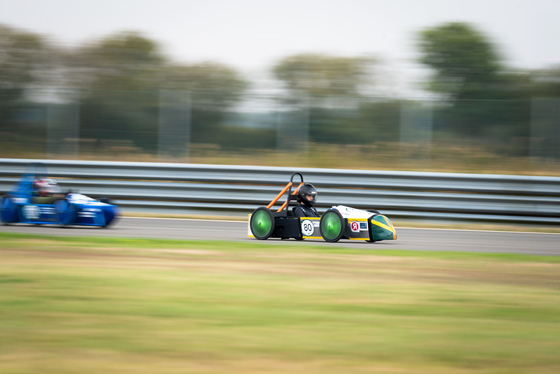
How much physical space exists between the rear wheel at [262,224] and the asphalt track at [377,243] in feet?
0.46

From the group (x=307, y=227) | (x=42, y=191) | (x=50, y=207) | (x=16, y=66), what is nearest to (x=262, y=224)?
(x=307, y=227)

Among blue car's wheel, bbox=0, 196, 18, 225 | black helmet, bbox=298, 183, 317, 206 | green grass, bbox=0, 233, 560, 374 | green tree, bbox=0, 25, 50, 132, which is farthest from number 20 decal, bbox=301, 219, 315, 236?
green tree, bbox=0, 25, 50, 132

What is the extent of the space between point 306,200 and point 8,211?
16.9ft

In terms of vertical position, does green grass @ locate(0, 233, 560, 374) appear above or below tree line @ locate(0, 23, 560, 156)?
below

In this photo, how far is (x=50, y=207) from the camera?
10828 millimetres

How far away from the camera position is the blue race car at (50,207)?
10.7 m

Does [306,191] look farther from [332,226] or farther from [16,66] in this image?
[16,66]

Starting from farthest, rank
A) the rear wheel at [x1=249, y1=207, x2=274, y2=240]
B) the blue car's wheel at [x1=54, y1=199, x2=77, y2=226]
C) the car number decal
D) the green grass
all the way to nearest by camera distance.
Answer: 1. the car number decal
2. the blue car's wheel at [x1=54, y1=199, x2=77, y2=226]
3. the rear wheel at [x1=249, y1=207, x2=274, y2=240]
4. the green grass

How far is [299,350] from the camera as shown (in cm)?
396

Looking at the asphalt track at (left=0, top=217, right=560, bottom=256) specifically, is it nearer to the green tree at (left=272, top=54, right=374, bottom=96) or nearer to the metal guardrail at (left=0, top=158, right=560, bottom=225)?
the metal guardrail at (left=0, top=158, right=560, bottom=225)

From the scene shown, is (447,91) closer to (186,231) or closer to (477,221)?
(477,221)

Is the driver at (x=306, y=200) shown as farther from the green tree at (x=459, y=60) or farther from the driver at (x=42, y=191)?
the green tree at (x=459, y=60)

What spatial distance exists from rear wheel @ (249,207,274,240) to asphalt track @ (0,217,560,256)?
0.14 meters

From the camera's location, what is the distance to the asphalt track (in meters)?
9.15
